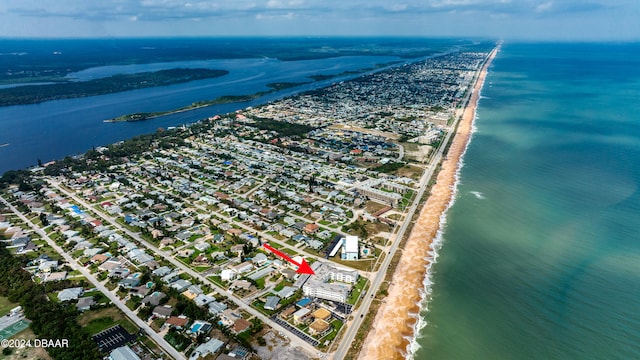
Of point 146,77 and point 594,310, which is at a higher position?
point 146,77

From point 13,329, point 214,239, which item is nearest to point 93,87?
point 214,239

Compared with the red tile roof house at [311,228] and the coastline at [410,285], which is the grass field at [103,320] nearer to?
the coastline at [410,285]

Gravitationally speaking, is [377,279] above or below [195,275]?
below

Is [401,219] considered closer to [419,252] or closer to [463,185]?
[419,252]

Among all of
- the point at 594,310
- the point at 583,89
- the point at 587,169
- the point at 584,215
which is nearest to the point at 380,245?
the point at 594,310

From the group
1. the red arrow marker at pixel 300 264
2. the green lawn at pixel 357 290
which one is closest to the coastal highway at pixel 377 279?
the green lawn at pixel 357 290

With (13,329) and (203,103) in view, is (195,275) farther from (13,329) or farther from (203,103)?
(203,103)
